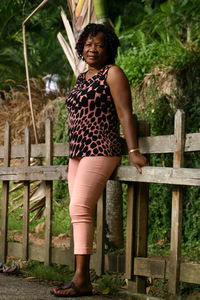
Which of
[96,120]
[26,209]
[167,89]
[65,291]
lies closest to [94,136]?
[96,120]

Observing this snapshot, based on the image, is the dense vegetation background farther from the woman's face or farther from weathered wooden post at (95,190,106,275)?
the woman's face

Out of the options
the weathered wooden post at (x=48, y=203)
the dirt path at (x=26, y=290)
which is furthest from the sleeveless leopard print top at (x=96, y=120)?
the weathered wooden post at (x=48, y=203)

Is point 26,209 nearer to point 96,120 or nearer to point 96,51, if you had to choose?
point 96,120

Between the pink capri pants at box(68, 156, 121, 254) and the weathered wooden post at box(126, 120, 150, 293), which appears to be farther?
the weathered wooden post at box(126, 120, 150, 293)

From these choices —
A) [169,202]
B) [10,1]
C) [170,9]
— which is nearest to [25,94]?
[10,1]

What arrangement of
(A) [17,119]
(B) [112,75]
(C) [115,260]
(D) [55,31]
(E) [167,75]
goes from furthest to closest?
(D) [55,31]
(A) [17,119]
(E) [167,75]
(C) [115,260]
(B) [112,75]

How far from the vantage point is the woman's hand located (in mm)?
4492

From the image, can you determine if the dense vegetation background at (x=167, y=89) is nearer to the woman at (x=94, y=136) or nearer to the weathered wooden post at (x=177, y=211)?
the weathered wooden post at (x=177, y=211)

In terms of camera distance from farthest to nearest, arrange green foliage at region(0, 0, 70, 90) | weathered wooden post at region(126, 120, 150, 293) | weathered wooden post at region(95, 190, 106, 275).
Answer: green foliage at region(0, 0, 70, 90) < weathered wooden post at region(95, 190, 106, 275) < weathered wooden post at region(126, 120, 150, 293)

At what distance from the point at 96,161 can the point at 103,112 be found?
357 millimetres

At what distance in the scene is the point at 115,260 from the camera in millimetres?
→ 5070

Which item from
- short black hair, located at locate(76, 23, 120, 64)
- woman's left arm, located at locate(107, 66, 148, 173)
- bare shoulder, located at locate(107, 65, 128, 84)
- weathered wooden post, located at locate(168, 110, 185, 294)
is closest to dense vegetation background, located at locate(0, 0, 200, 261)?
weathered wooden post, located at locate(168, 110, 185, 294)

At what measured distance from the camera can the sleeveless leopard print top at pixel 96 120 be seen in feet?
14.9

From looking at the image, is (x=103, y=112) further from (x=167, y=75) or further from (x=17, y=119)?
(x=17, y=119)
